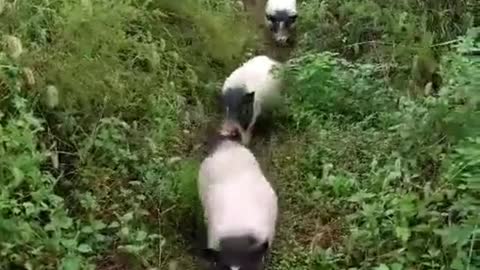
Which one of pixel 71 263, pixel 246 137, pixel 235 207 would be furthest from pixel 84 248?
pixel 246 137

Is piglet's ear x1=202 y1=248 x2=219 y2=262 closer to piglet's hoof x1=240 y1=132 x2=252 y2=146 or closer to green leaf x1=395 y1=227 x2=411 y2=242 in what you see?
green leaf x1=395 y1=227 x2=411 y2=242

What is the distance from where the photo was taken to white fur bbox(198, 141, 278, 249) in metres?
4.74

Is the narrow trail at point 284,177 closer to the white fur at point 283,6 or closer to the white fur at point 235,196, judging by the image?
the white fur at point 235,196

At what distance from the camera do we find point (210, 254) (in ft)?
15.8

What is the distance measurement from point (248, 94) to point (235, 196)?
1214 mm

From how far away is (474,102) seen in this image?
4.49m

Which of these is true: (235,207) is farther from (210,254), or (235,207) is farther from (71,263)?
(71,263)

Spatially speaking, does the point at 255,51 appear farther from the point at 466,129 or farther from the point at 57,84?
the point at 466,129

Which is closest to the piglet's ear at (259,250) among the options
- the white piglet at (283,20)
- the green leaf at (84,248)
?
the green leaf at (84,248)

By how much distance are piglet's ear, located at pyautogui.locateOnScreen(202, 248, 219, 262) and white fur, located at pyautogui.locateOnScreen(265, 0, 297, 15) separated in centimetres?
275

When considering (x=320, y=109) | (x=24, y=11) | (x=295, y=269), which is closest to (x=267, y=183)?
(x=295, y=269)

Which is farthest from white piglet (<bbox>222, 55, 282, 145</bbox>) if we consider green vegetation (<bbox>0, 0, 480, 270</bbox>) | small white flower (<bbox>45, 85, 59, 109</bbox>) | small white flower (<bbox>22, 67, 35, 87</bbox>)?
small white flower (<bbox>22, 67, 35, 87</bbox>)

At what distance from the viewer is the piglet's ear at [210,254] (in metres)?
4.68

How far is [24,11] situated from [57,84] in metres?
0.53
